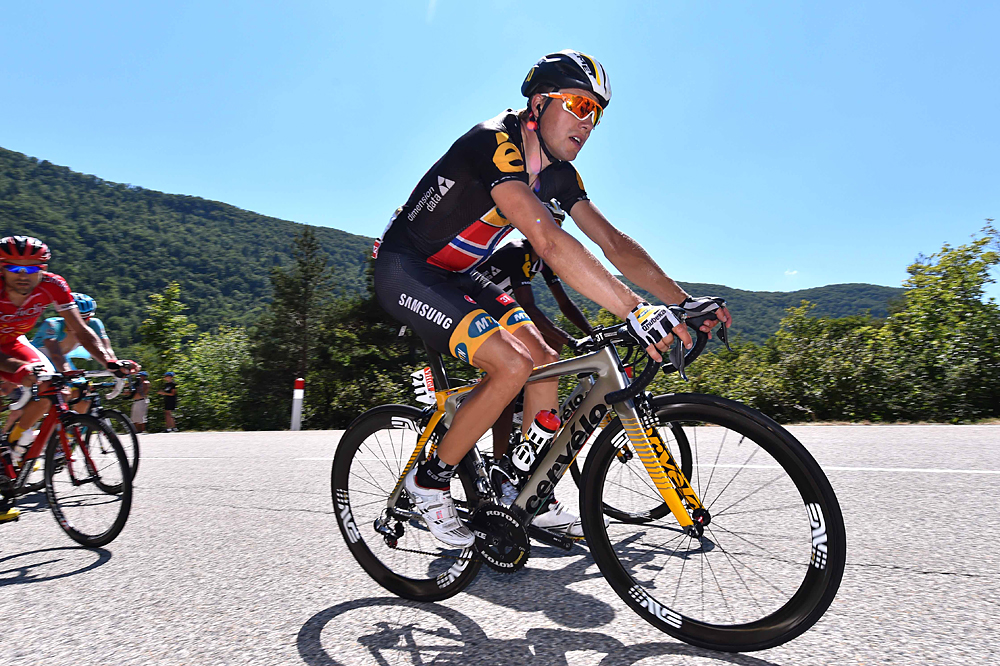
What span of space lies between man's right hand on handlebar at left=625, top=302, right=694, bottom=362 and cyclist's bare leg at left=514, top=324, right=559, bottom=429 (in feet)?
2.48

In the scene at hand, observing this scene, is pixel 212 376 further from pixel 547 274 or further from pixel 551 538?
pixel 551 538

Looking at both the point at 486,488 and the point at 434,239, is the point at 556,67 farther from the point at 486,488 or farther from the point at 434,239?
the point at 486,488

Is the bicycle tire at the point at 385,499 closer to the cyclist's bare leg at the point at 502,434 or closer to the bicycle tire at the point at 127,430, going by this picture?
the cyclist's bare leg at the point at 502,434

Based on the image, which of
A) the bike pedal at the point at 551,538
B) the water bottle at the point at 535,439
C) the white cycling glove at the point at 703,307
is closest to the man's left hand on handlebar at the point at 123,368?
the water bottle at the point at 535,439

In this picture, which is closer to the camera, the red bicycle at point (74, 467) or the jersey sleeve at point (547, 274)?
the red bicycle at point (74, 467)

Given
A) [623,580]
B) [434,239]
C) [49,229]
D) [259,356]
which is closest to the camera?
[623,580]

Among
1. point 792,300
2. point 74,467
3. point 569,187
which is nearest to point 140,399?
A: point 74,467

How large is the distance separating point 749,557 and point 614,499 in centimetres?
54

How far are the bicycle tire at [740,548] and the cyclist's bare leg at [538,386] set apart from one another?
517 mm

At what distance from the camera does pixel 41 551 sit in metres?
3.39

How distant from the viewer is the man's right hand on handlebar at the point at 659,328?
185cm

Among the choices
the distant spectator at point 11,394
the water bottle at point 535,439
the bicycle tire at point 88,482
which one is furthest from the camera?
the distant spectator at point 11,394

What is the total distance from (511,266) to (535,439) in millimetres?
1800

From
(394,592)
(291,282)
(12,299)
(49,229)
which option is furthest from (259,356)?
(49,229)
